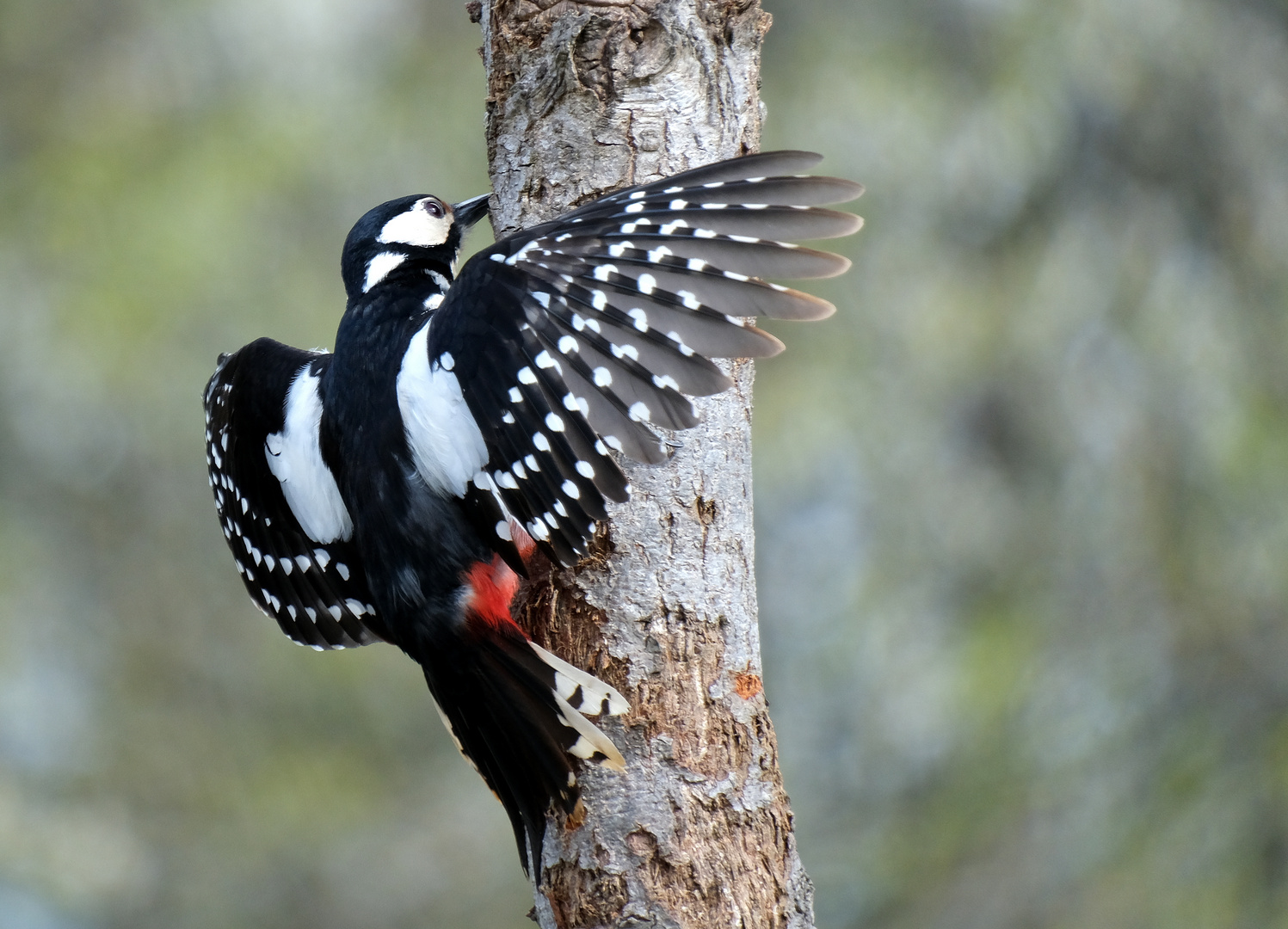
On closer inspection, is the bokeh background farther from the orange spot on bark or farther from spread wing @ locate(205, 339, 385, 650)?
spread wing @ locate(205, 339, 385, 650)

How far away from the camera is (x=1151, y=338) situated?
4.79 metres

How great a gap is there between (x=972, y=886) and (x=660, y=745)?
3.03m

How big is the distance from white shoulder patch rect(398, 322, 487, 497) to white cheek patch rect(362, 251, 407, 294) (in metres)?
0.45

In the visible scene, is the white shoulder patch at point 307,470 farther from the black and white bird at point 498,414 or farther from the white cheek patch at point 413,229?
the white cheek patch at point 413,229

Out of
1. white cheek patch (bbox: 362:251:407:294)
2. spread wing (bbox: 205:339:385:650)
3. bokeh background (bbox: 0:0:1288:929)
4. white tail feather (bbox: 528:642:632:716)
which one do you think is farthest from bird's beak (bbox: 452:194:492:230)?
bokeh background (bbox: 0:0:1288:929)

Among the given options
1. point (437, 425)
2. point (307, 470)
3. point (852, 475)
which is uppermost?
point (852, 475)

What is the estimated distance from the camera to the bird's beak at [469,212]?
3.10 meters

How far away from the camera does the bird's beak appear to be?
3.10 m

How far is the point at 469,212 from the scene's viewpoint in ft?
10.2

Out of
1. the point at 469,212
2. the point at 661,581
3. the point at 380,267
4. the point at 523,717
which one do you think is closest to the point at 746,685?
the point at 661,581

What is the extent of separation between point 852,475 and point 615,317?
12.4 ft

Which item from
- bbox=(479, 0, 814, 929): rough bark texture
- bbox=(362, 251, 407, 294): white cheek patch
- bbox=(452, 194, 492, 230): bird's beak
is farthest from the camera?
bbox=(452, 194, 492, 230): bird's beak

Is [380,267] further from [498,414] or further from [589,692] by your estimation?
[589,692]

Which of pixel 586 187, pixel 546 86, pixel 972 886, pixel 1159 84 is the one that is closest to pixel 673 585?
pixel 586 187
